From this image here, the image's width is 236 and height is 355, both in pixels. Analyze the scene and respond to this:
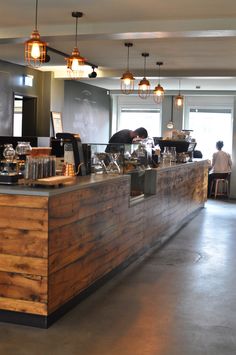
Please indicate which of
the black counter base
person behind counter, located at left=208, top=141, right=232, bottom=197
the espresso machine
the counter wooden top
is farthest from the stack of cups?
person behind counter, located at left=208, top=141, right=232, bottom=197

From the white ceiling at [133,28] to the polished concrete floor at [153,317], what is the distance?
112 inches

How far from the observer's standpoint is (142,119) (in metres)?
15.1

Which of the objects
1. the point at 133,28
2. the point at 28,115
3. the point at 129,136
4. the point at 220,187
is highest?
the point at 133,28

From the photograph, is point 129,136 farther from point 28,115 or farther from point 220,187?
point 220,187

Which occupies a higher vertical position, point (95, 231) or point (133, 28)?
point (133, 28)

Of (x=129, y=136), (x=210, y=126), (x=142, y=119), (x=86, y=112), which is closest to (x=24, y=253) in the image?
(x=129, y=136)

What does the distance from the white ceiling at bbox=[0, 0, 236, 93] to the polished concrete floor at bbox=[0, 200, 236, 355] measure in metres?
2.86

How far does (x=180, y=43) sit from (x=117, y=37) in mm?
1381

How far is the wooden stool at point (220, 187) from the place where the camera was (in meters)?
12.6

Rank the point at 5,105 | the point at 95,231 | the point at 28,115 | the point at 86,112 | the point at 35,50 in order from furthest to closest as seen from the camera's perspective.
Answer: the point at 86,112, the point at 28,115, the point at 5,105, the point at 35,50, the point at 95,231

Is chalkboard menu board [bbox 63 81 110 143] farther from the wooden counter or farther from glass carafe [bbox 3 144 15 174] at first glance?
glass carafe [bbox 3 144 15 174]

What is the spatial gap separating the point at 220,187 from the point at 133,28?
24.0 feet

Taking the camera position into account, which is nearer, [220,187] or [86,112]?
[220,187]

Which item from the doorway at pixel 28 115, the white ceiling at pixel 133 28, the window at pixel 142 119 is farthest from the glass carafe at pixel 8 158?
the window at pixel 142 119
